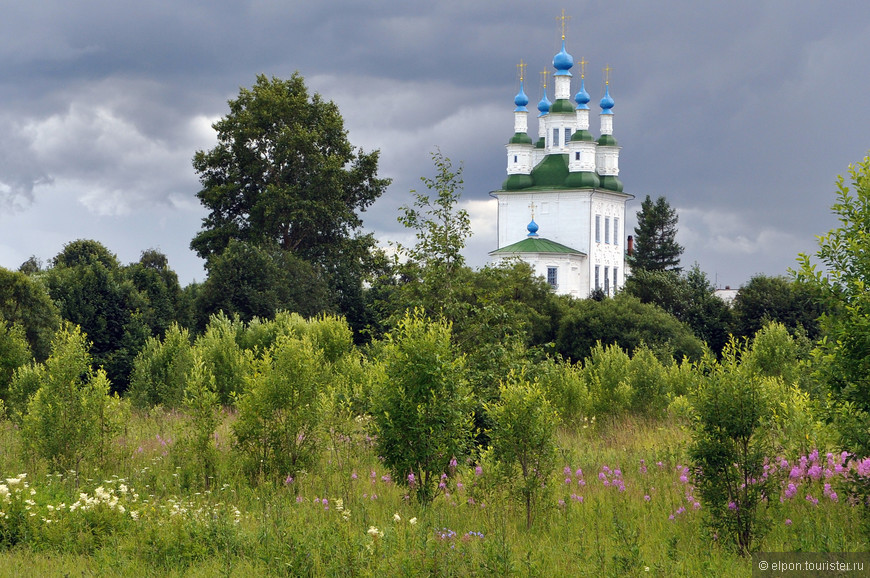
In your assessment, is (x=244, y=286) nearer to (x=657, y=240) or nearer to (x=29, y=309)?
(x=29, y=309)

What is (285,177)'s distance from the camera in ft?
174

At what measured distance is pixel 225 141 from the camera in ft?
178

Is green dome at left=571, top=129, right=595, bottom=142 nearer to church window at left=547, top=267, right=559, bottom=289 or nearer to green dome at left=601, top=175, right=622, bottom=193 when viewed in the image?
green dome at left=601, top=175, right=622, bottom=193

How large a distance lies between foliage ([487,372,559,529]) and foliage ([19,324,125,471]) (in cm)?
681

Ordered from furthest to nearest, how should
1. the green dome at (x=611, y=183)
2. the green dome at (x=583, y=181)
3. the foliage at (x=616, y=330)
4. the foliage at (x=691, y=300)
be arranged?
the green dome at (x=611, y=183) → the green dome at (x=583, y=181) → the foliage at (x=691, y=300) → the foliage at (x=616, y=330)

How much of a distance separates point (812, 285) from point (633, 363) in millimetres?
14621

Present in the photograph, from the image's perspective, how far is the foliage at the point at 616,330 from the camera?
53312 mm

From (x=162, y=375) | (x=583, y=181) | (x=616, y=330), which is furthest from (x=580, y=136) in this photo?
(x=162, y=375)

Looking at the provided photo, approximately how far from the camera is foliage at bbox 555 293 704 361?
175 feet

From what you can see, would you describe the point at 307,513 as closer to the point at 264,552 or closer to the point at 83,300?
the point at 264,552

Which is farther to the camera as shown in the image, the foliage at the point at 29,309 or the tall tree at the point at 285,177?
the tall tree at the point at 285,177

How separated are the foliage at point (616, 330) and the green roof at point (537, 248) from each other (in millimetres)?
25937

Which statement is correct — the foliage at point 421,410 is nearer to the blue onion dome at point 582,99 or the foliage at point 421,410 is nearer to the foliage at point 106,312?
the foliage at point 106,312

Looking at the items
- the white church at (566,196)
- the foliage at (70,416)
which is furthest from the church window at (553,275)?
the foliage at (70,416)
